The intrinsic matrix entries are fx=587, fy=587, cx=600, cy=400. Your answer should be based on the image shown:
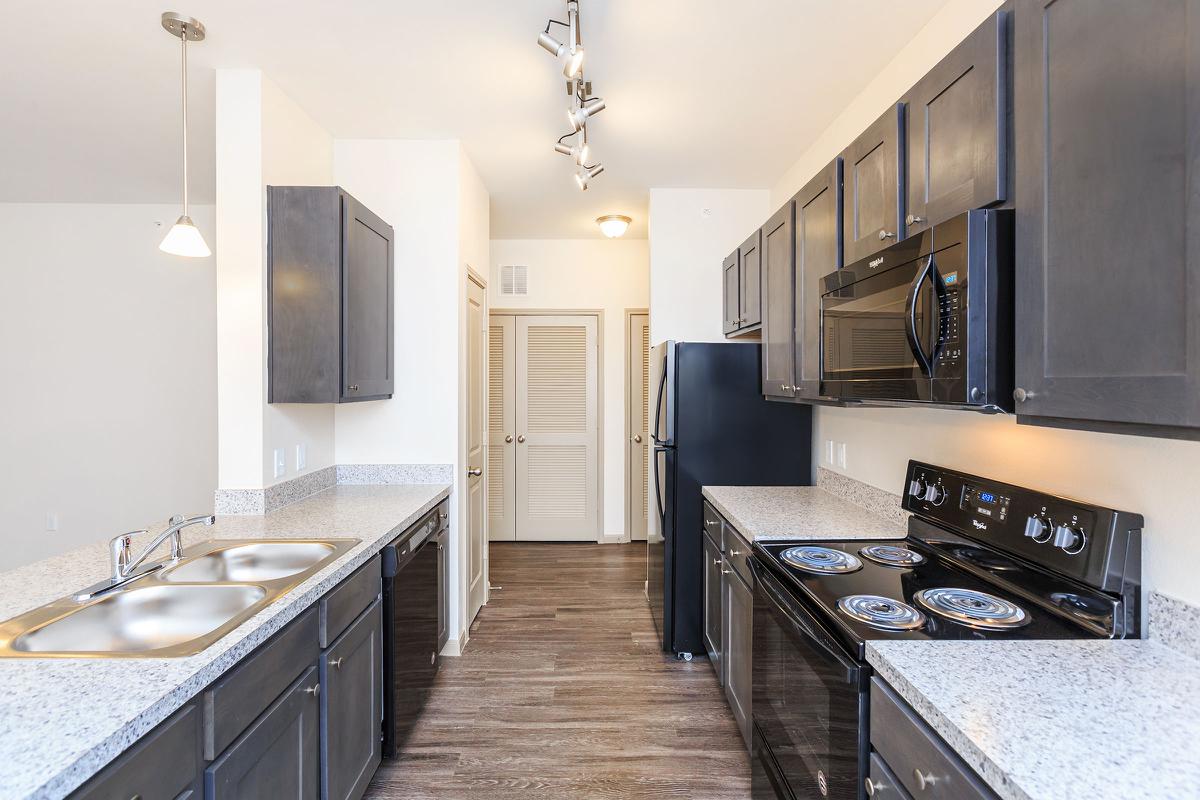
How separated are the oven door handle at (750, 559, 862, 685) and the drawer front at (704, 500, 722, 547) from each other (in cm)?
66

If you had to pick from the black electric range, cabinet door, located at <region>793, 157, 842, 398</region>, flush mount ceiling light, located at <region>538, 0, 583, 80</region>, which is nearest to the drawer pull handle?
the black electric range

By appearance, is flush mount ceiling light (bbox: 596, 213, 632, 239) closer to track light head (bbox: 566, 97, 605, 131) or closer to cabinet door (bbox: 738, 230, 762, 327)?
cabinet door (bbox: 738, 230, 762, 327)

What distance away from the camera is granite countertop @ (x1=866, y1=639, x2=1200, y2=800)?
0.78m

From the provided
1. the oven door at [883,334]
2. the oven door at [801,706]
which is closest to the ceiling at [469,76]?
the oven door at [883,334]

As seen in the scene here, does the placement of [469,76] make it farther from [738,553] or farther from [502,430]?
[502,430]

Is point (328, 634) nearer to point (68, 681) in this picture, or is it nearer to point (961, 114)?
point (68, 681)

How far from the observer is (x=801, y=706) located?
1.53 m

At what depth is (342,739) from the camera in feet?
5.65

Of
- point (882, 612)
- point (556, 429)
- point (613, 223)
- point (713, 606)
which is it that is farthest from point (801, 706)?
point (556, 429)

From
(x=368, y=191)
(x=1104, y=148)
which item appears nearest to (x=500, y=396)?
(x=368, y=191)

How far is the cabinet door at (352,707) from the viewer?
1.62m

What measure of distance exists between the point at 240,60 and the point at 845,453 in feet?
9.98

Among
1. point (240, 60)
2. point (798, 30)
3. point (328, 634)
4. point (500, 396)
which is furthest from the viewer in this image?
point (500, 396)

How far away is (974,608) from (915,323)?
2.24ft
